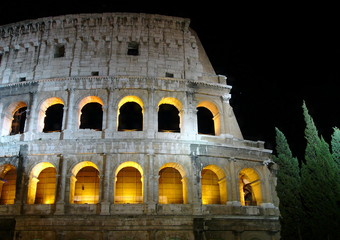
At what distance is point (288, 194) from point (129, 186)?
29.9 feet

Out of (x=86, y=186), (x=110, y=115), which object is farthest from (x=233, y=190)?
(x=86, y=186)

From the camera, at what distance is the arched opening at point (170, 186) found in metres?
20.4

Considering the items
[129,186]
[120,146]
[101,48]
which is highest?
[101,48]

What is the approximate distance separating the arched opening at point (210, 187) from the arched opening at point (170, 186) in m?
1.60

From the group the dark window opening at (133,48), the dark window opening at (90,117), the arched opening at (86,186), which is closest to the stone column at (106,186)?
the arched opening at (86,186)

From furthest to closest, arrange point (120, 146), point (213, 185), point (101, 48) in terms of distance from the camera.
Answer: point (101, 48) < point (213, 185) < point (120, 146)

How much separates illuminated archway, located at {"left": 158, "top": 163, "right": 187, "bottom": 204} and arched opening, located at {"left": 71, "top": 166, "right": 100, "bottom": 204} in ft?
12.5

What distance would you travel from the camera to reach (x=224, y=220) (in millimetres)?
19359

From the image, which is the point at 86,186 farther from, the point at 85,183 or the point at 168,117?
the point at 168,117

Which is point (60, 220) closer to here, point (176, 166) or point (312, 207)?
point (176, 166)

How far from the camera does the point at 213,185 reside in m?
21.7

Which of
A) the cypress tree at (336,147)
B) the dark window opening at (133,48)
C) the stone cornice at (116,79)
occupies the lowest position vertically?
the cypress tree at (336,147)

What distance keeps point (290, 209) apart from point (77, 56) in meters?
16.0

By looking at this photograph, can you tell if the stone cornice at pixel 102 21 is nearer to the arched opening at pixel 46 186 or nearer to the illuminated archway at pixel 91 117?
the illuminated archway at pixel 91 117
